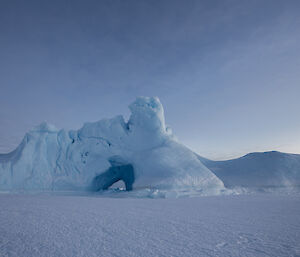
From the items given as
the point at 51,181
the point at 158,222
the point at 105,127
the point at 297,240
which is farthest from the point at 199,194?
the point at 51,181

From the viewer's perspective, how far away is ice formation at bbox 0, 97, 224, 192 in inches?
400

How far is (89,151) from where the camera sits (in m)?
11.2

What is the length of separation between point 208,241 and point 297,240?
74 cm

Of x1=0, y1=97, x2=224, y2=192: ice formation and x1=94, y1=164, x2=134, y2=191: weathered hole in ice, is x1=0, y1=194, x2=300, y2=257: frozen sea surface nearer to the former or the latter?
x1=0, y1=97, x2=224, y2=192: ice formation

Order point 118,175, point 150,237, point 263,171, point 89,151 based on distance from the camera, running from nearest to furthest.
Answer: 1. point 150,237
2. point 263,171
3. point 89,151
4. point 118,175

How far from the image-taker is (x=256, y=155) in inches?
404

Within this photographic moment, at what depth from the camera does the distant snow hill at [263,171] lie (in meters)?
9.07

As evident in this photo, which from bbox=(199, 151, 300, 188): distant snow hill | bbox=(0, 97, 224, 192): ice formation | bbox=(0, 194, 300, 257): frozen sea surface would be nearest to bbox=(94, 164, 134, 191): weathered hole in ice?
bbox=(0, 97, 224, 192): ice formation

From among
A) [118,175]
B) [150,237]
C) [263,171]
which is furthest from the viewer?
[118,175]

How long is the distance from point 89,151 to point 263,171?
360 inches

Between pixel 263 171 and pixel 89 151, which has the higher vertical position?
pixel 89 151

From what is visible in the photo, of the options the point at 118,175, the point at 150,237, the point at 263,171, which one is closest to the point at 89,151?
the point at 118,175

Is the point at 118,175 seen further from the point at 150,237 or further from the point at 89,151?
the point at 150,237

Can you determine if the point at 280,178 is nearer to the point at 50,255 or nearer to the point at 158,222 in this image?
the point at 158,222
